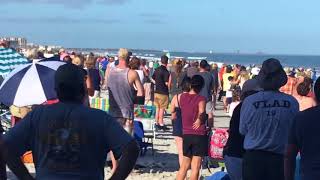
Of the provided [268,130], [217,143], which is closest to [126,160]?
[268,130]

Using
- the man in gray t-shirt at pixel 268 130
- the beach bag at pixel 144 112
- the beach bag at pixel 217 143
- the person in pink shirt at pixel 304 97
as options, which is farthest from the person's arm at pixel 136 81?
the man in gray t-shirt at pixel 268 130

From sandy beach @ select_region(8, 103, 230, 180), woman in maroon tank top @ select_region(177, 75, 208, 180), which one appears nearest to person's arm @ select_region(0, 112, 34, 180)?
woman in maroon tank top @ select_region(177, 75, 208, 180)

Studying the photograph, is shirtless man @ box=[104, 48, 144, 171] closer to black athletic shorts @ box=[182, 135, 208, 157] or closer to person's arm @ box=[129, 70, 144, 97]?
person's arm @ box=[129, 70, 144, 97]

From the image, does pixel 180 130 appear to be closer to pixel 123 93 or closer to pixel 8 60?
pixel 123 93

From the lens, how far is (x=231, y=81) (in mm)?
19844

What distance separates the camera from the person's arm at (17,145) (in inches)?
144

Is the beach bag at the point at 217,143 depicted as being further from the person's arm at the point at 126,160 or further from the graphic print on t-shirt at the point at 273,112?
the person's arm at the point at 126,160

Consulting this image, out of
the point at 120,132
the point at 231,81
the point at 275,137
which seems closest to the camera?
the point at 120,132

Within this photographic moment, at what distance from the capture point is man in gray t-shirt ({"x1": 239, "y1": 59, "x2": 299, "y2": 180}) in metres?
5.51

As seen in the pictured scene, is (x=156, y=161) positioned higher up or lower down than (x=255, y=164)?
lower down

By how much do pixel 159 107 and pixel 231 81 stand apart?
4963 mm

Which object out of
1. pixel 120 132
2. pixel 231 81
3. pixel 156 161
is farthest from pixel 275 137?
pixel 231 81

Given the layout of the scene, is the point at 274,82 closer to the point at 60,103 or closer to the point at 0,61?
the point at 60,103

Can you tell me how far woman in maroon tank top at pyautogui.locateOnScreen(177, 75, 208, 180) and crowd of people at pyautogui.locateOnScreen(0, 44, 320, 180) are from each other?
1 cm
